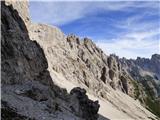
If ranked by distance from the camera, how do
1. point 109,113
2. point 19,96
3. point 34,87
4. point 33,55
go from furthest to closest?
1. point 109,113
2. point 33,55
3. point 34,87
4. point 19,96

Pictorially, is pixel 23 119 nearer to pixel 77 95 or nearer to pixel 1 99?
pixel 1 99

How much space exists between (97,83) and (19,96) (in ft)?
452

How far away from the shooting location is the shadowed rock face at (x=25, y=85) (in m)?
48.1

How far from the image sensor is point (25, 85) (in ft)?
209

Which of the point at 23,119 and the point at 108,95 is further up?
the point at 108,95

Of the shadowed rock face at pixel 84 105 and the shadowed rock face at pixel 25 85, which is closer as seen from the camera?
the shadowed rock face at pixel 25 85

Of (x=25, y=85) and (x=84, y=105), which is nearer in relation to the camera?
(x=25, y=85)

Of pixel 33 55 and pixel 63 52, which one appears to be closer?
pixel 33 55

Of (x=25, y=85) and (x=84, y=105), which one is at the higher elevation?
(x=25, y=85)

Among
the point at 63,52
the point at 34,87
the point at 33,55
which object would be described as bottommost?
the point at 34,87

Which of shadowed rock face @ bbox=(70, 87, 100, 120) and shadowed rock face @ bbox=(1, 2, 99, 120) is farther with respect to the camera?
shadowed rock face @ bbox=(70, 87, 100, 120)

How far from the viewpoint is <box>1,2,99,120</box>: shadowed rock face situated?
1892 inches

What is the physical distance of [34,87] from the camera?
2477 inches

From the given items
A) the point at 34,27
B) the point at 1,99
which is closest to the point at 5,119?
the point at 1,99
